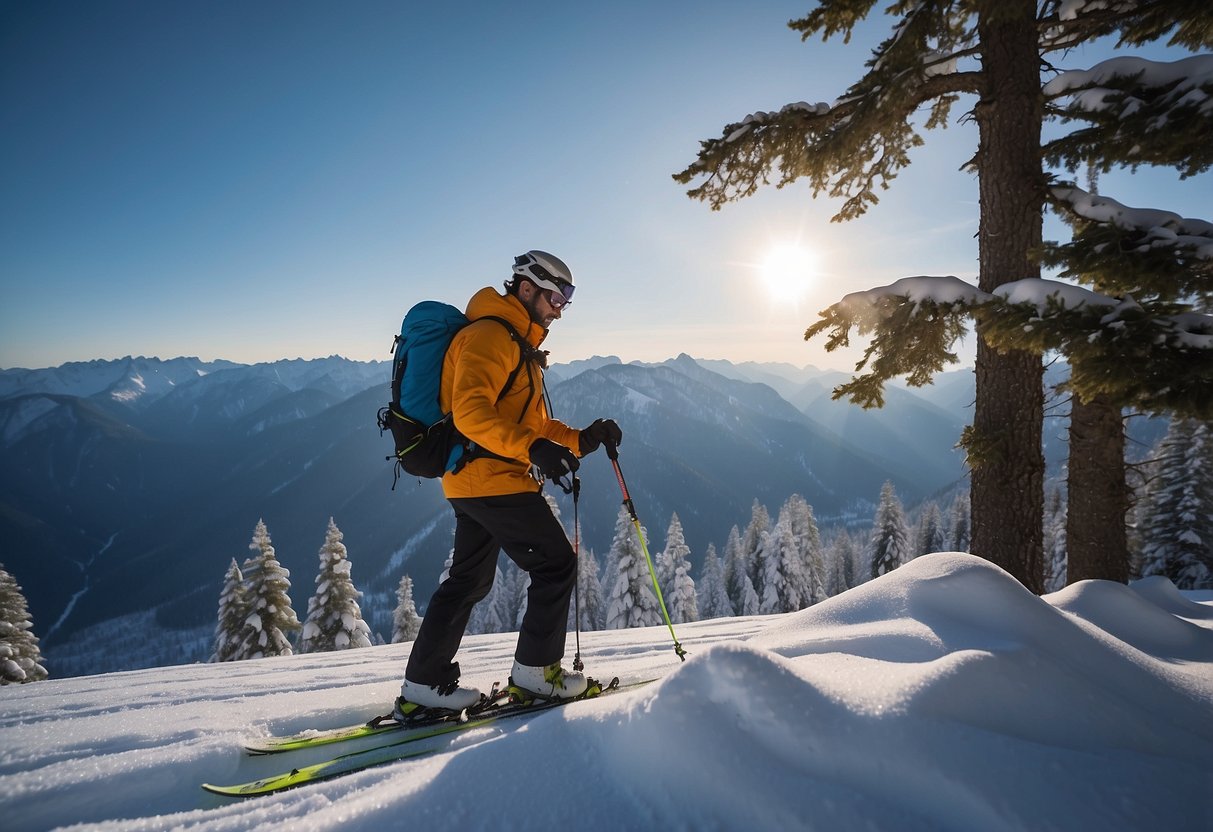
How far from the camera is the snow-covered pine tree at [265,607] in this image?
19.8 m

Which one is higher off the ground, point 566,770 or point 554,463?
point 554,463

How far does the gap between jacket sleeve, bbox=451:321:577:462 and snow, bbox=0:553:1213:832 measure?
4.85 ft

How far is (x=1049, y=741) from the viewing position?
1.57 metres

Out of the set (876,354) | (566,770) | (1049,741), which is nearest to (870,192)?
(876,354)

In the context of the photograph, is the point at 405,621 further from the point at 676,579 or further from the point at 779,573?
the point at 779,573

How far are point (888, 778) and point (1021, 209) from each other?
5.31m

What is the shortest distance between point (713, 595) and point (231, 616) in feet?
109

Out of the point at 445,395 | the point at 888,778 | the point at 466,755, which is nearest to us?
the point at 888,778

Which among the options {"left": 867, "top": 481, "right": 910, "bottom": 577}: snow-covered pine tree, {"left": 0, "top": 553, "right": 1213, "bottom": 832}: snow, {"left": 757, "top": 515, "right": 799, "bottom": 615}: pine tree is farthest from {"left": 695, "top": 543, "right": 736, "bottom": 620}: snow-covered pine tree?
{"left": 0, "top": 553, "right": 1213, "bottom": 832}: snow

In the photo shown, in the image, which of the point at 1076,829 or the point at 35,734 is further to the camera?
the point at 35,734

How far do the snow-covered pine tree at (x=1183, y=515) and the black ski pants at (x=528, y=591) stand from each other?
86.9ft

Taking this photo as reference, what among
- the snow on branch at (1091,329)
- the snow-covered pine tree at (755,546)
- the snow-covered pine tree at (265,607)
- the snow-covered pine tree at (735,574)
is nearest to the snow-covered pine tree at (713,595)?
the snow-covered pine tree at (735,574)

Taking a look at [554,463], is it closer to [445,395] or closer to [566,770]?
[445,395]

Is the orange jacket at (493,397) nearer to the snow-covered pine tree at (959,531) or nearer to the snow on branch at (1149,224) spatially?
the snow on branch at (1149,224)
